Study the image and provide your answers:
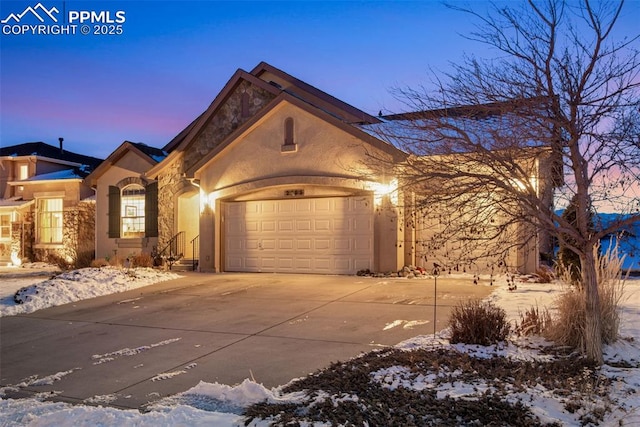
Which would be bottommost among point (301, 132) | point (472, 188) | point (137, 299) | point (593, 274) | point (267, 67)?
point (137, 299)

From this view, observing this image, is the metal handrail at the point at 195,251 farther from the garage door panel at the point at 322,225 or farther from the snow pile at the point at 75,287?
the garage door panel at the point at 322,225

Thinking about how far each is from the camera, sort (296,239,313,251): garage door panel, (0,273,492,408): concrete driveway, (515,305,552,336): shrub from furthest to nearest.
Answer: (296,239,313,251): garage door panel < (515,305,552,336): shrub < (0,273,492,408): concrete driveway

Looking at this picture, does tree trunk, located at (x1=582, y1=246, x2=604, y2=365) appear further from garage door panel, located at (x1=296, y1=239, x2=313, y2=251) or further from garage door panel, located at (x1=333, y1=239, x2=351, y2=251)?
garage door panel, located at (x1=296, y1=239, x2=313, y2=251)

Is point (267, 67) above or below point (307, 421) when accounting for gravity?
above

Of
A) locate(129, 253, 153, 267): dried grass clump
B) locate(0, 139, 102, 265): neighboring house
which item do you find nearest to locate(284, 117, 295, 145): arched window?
locate(129, 253, 153, 267): dried grass clump

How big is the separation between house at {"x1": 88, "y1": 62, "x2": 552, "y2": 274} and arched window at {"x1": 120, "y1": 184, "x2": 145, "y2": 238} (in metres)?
0.27

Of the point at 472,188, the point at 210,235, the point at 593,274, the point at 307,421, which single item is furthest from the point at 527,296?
the point at 210,235

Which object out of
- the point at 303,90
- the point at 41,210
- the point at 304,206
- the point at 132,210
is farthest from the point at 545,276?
the point at 41,210

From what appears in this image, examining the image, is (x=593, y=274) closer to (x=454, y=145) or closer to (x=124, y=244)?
(x=454, y=145)

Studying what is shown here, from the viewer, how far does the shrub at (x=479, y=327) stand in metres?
6.72

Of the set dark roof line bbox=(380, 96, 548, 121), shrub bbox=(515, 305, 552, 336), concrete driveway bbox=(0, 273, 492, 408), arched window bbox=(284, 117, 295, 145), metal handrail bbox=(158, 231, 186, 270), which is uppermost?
arched window bbox=(284, 117, 295, 145)

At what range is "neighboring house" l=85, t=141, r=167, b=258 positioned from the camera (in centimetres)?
2112

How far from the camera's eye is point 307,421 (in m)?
4.34

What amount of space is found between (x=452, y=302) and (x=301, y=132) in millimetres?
7582
